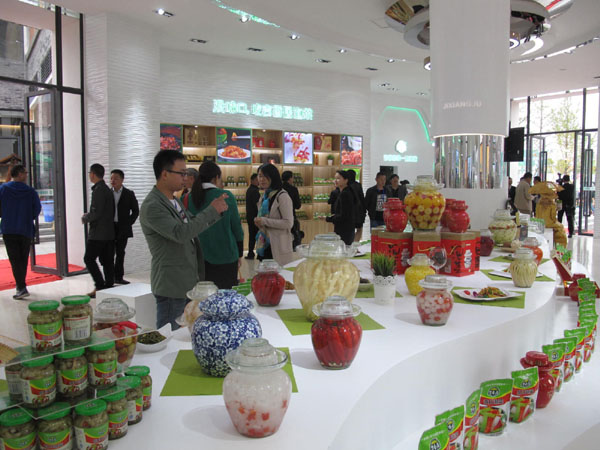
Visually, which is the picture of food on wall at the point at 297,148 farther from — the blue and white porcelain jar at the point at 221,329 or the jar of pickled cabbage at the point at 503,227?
the blue and white porcelain jar at the point at 221,329

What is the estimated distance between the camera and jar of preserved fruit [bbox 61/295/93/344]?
1.12 m

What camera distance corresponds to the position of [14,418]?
992 mm

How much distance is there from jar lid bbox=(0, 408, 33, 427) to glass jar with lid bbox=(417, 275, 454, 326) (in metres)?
1.47

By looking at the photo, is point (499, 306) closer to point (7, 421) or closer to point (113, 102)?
point (7, 421)

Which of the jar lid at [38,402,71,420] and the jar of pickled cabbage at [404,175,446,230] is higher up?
the jar of pickled cabbage at [404,175,446,230]

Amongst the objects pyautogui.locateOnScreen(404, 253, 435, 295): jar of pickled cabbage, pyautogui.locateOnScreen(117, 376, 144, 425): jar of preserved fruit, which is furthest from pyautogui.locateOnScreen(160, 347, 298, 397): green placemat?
pyautogui.locateOnScreen(404, 253, 435, 295): jar of pickled cabbage

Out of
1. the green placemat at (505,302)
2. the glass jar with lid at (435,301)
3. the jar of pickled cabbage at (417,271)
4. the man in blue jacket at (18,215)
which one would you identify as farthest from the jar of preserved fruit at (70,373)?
the man in blue jacket at (18,215)

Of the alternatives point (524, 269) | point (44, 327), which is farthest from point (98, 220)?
point (44, 327)

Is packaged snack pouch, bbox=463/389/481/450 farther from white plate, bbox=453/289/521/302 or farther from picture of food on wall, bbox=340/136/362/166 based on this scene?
picture of food on wall, bbox=340/136/362/166

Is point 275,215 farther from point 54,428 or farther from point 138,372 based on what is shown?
point 54,428

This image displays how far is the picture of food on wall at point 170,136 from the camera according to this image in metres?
8.86

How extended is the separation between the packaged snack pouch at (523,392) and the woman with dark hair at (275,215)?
278 centimetres

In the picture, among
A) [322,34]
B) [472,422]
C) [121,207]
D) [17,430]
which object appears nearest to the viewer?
[17,430]

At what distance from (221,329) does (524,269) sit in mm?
1965
